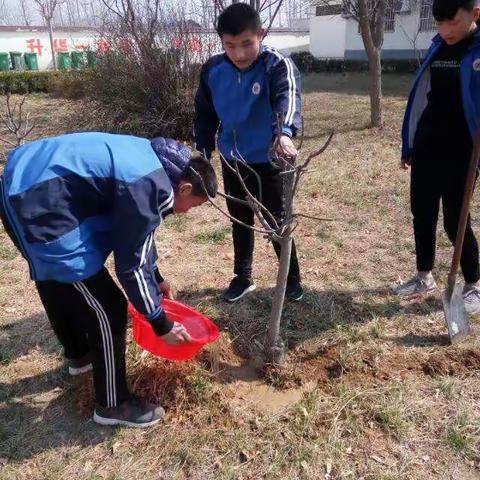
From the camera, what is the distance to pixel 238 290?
3156 millimetres

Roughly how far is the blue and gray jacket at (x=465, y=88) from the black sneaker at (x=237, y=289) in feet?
4.27

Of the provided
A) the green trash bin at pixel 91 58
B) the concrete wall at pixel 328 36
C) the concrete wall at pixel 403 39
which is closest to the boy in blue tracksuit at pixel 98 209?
the green trash bin at pixel 91 58

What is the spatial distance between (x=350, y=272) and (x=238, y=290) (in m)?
0.83

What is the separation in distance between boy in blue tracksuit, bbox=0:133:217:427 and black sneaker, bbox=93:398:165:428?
1.15ft

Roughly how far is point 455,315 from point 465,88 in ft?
3.76

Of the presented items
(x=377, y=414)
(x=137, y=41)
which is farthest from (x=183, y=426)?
(x=137, y=41)

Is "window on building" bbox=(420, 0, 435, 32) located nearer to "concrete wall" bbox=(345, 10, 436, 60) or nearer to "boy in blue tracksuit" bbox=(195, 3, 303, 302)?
"concrete wall" bbox=(345, 10, 436, 60)

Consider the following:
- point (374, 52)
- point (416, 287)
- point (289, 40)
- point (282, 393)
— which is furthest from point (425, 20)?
point (282, 393)

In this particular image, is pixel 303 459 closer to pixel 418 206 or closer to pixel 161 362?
pixel 161 362

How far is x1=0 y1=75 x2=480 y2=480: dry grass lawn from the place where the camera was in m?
2.00

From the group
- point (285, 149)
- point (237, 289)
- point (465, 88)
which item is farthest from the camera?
point (237, 289)

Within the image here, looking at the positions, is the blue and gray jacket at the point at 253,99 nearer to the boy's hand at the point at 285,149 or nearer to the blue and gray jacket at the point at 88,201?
the boy's hand at the point at 285,149

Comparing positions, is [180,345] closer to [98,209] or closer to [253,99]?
[98,209]

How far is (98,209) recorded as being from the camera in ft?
5.73
